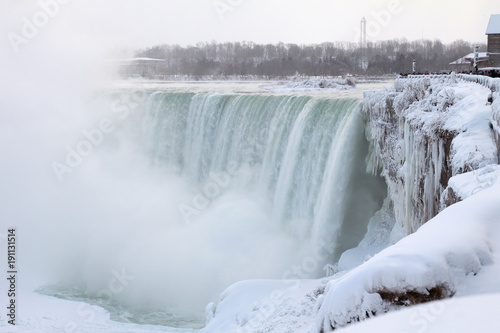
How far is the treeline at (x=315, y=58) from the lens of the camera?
56.0 meters

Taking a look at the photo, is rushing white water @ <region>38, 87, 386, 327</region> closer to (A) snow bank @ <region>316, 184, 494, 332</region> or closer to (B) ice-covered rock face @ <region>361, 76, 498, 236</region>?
(B) ice-covered rock face @ <region>361, 76, 498, 236</region>

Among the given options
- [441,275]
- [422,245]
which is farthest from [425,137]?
[441,275]

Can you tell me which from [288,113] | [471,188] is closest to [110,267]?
[288,113]

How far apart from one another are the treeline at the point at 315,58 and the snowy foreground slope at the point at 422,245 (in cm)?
3813

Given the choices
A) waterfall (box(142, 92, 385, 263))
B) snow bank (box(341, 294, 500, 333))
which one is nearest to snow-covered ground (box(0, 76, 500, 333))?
snow bank (box(341, 294, 500, 333))

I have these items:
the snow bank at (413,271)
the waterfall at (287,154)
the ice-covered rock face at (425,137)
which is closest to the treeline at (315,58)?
the waterfall at (287,154)

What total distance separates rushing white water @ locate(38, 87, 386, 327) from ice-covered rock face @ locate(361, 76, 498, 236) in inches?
40.0

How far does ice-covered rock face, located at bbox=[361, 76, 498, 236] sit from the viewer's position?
7762 millimetres

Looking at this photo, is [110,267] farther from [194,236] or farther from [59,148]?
[59,148]

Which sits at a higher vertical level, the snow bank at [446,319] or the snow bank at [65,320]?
the snow bank at [446,319]

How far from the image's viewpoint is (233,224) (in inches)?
717

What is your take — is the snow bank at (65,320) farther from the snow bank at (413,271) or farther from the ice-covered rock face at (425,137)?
the snow bank at (413,271)

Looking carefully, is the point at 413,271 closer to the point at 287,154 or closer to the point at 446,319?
the point at 446,319

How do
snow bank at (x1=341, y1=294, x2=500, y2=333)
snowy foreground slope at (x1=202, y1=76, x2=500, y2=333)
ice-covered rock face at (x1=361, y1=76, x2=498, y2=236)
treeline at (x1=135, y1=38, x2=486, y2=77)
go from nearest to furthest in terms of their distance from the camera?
snow bank at (x1=341, y1=294, x2=500, y2=333) < snowy foreground slope at (x1=202, y1=76, x2=500, y2=333) < ice-covered rock face at (x1=361, y1=76, x2=498, y2=236) < treeline at (x1=135, y1=38, x2=486, y2=77)
